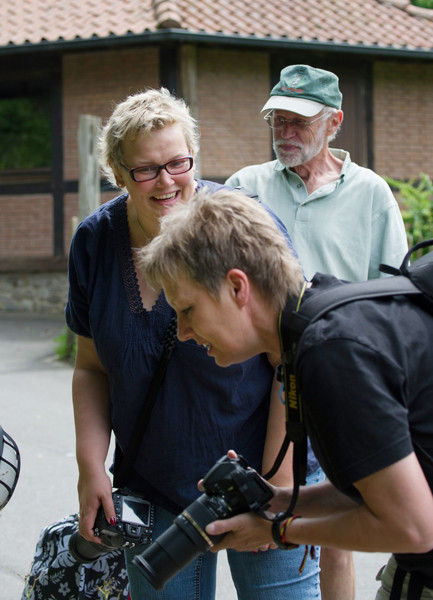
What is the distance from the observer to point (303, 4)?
13.5 meters

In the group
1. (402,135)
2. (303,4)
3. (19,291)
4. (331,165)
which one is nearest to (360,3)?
(303,4)

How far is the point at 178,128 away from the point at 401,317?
103 centimetres

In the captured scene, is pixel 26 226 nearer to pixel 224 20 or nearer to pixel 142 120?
pixel 224 20

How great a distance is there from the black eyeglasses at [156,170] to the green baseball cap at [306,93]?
1252 millimetres

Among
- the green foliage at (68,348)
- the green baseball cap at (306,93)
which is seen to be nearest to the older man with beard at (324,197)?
the green baseball cap at (306,93)

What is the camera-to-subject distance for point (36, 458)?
566 centimetres

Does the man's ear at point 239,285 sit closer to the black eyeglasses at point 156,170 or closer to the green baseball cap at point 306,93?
the black eyeglasses at point 156,170

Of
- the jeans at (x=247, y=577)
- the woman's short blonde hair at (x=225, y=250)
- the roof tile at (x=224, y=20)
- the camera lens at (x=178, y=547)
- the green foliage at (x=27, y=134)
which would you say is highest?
the roof tile at (x=224, y=20)

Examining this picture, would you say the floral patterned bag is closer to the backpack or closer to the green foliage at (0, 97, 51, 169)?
the backpack

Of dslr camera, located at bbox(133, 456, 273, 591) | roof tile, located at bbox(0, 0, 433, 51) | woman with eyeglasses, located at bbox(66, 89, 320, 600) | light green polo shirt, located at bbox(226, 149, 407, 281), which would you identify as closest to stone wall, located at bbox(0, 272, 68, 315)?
roof tile, located at bbox(0, 0, 433, 51)

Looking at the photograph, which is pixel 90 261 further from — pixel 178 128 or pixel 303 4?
pixel 303 4

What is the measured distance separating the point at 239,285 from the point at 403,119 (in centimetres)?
1321

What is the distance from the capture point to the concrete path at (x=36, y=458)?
394cm

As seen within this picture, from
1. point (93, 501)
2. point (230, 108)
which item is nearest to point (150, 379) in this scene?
point (93, 501)
